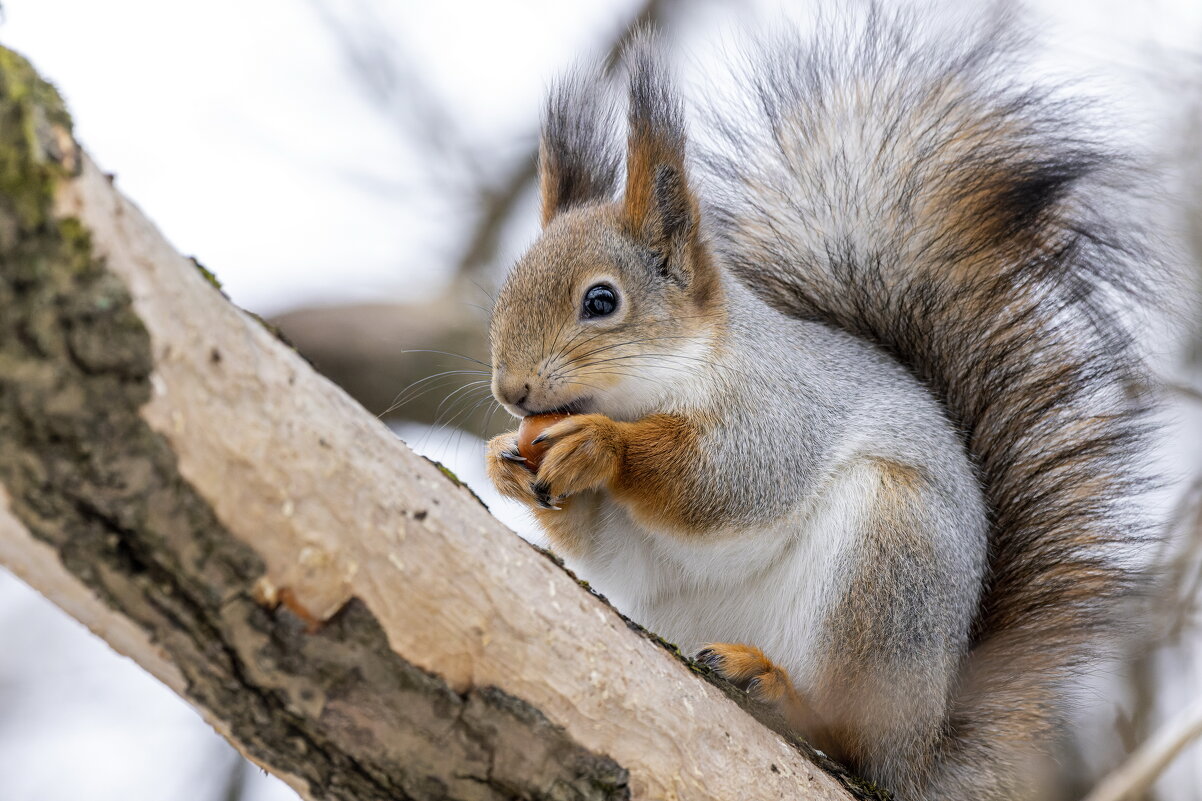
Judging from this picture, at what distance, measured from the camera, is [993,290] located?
193cm

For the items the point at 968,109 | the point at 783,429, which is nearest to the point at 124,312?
the point at 783,429

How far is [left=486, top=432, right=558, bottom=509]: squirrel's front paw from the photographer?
170 cm

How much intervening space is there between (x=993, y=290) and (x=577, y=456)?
910 millimetres

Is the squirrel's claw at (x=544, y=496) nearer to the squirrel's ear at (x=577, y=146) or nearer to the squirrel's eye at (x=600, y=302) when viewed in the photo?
the squirrel's eye at (x=600, y=302)

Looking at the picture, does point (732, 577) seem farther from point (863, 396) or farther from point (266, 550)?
point (266, 550)

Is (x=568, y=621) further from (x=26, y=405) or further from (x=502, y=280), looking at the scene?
(x=502, y=280)

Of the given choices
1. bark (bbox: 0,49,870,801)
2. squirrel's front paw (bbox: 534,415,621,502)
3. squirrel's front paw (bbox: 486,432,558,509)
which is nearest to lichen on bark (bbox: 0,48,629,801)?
bark (bbox: 0,49,870,801)

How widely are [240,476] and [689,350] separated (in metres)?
1.07

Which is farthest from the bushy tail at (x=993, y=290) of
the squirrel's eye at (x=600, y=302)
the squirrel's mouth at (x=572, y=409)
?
the squirrel's mouth at (x=572, y=409)

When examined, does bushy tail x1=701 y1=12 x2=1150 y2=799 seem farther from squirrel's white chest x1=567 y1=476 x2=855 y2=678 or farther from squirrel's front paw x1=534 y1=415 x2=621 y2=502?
squirrel's front paw x1=534 y1=415 x2=621 y2=502

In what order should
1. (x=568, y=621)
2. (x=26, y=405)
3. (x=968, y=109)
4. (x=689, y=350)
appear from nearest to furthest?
(x=26, y=405), (x=568, y=621), (x=689, y=350), (x=968, y=109)

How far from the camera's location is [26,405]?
2.51 feet

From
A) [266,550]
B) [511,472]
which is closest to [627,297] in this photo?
[511,472]

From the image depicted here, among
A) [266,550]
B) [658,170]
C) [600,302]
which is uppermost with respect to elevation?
[266,550]
